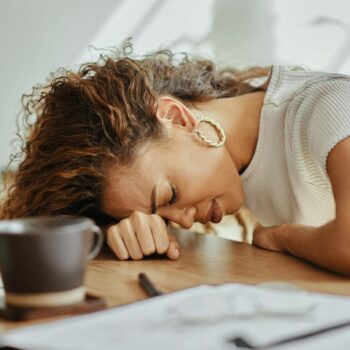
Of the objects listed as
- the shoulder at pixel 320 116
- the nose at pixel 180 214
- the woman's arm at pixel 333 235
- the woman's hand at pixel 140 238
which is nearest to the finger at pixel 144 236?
the woman's hand at pixel 140 238

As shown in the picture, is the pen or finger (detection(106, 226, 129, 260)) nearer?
the pen

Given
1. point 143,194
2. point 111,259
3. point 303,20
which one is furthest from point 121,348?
point 303,20

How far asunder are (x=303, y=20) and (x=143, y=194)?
1775 mm

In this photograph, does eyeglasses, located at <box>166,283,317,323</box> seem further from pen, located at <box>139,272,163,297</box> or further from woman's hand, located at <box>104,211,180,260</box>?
woman's hand, located at <box>104,211,180,260</box>

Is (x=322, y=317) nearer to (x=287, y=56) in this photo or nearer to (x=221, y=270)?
(x=221, y=270)

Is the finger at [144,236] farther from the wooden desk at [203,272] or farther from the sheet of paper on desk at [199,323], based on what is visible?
the sheet of paper on desk at [199,323]

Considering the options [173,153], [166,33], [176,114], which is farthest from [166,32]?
[173,153]

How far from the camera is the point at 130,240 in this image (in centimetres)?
123

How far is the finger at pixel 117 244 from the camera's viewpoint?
1.22m

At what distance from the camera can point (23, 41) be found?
116 inches

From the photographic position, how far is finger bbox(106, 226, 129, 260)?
122 cm

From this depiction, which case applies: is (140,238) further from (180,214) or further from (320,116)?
(320,116)

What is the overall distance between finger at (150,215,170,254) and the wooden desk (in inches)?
0.8

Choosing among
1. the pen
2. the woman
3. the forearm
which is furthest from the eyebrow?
the pen
